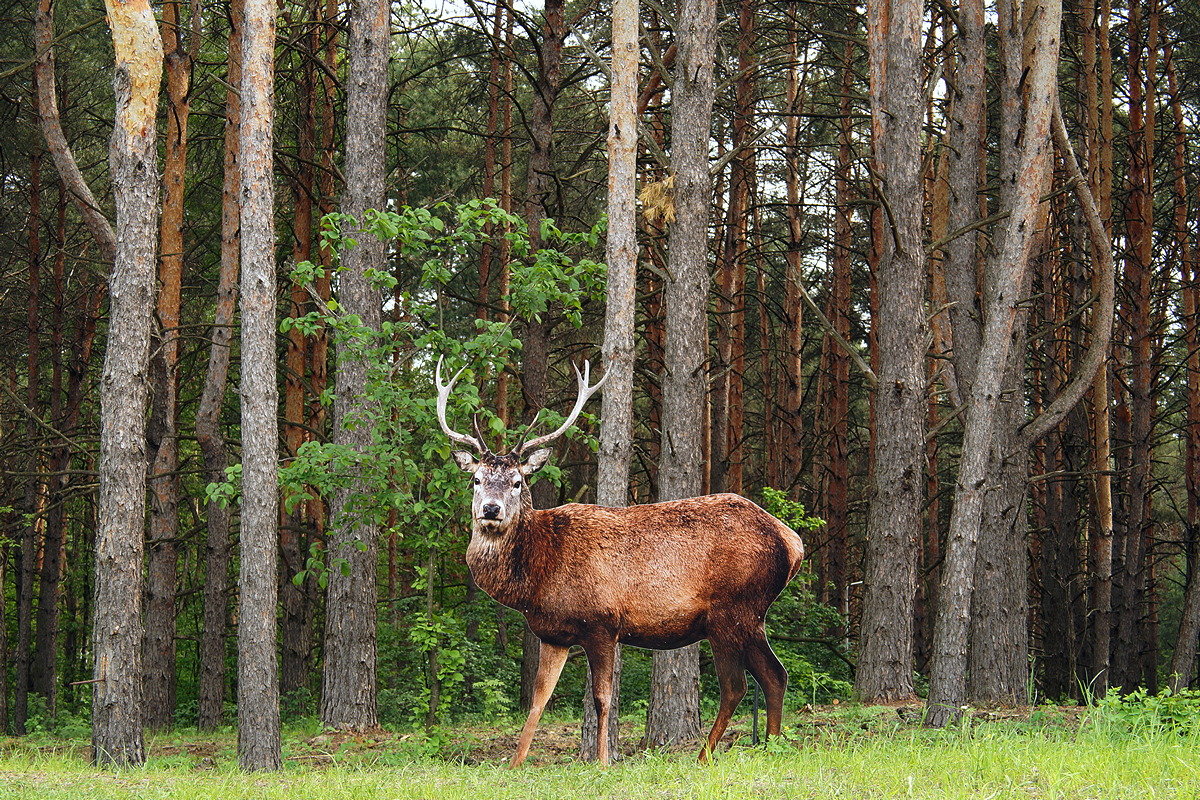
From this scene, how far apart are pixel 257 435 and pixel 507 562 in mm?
2414

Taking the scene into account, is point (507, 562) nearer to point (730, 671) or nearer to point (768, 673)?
point (730, 671)

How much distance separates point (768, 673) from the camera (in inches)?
351

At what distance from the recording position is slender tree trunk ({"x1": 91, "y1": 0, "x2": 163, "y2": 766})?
9578 millimetres

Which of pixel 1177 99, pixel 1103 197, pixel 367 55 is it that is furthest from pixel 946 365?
pixel 367 55

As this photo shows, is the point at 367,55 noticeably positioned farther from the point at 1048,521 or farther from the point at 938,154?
the point at 1048,521

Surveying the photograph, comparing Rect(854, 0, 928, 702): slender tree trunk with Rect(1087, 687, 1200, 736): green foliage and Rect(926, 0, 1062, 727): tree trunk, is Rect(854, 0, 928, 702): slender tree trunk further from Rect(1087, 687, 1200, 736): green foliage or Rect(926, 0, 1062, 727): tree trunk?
Rect(1087, 687, 1200, 736): green foliage

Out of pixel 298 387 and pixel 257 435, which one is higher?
pixel 298 387

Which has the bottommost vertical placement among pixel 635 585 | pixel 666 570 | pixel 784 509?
pixel 635 585

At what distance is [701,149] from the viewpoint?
36.8 ft

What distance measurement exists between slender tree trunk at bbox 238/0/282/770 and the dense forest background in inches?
2.8

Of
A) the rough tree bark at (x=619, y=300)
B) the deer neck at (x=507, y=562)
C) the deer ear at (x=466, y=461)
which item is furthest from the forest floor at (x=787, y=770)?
the deer ear at (x=466, y=461)

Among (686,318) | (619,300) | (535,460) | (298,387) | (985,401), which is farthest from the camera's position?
(298,387)

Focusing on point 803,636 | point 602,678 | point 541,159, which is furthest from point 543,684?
point 803,636

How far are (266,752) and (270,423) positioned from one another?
2.66 metres
